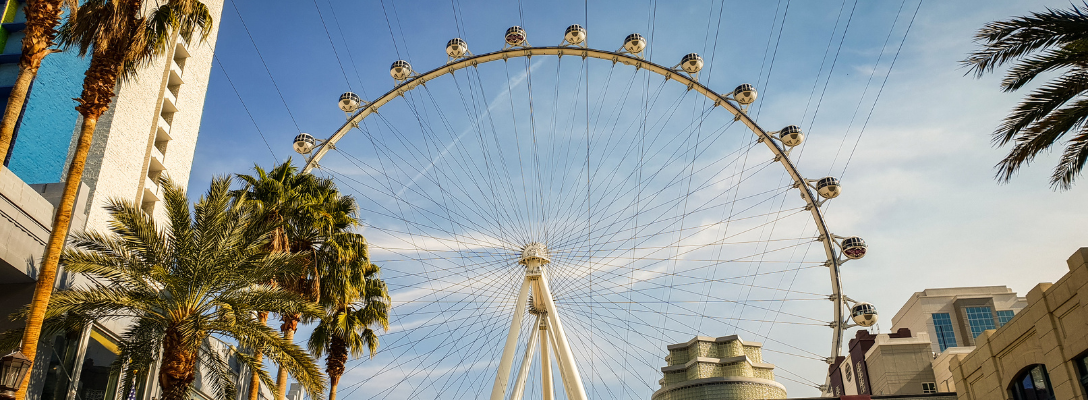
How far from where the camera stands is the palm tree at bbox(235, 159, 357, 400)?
1057 inches

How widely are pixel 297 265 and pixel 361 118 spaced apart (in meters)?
22.5

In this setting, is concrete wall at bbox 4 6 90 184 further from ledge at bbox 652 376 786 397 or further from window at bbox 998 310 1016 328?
window at bbox 998 310 1016 328

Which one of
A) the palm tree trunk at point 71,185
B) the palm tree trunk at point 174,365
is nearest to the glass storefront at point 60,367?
the palm tree trunk at point 71,185

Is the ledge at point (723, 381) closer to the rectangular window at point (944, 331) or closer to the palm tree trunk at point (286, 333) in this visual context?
the rectangular window at point (944, 331)

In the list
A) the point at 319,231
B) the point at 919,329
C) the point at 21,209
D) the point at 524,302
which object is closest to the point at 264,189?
the point at 319,231

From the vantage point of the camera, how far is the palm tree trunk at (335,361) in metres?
28.9

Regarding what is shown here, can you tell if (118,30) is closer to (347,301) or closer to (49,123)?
(347,301)

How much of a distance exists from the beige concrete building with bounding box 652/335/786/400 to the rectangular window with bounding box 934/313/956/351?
27.9 m

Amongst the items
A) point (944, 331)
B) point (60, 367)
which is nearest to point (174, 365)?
point (60, 367)

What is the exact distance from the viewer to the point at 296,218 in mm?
28469

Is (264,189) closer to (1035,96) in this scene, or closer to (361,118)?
(361,118)

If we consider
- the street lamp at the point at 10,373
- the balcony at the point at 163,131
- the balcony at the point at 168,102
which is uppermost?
the balcony at the point at 168,102

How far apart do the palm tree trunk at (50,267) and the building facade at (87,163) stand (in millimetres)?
4005

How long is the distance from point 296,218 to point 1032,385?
24.4 meters
